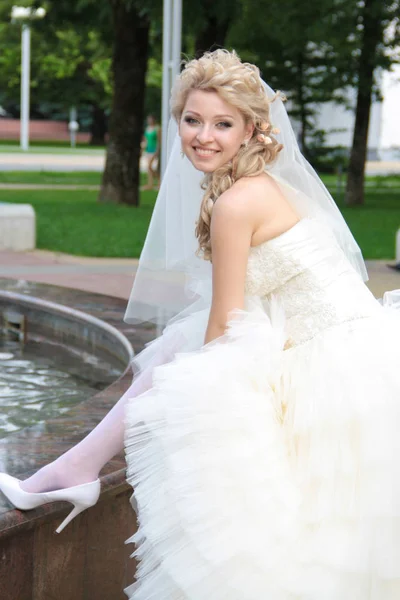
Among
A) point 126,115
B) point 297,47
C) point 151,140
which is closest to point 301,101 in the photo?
point 297,47

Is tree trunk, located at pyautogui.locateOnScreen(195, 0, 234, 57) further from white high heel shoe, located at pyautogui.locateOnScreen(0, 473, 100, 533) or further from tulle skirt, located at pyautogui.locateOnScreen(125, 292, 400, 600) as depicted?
tulle skirt, located at pyautogui.locateOnScreen(125, 292, 400, 600)

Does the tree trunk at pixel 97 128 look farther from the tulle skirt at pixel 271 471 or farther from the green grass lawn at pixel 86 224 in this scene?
the tulle skirt at pixel 271 471

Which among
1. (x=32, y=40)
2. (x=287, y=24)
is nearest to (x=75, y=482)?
(x=287, y=24)

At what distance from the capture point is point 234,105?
309 cm

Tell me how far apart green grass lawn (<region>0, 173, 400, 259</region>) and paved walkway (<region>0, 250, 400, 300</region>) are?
44cm

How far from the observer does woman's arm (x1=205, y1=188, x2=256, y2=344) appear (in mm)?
2941

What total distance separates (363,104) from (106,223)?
8272 millimetres

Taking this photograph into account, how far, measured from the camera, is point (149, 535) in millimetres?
2859

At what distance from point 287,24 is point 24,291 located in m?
13.0

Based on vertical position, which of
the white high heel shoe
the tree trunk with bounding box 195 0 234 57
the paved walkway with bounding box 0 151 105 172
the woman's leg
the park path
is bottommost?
the paved walkway with bounding box 0 151 105 172

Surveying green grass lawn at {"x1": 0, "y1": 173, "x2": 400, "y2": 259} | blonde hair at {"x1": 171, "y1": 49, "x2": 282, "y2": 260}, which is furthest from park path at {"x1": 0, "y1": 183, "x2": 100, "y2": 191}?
blonde hair at {"x1": 171, "y1": 49, "x2": 282, "y2": 260}

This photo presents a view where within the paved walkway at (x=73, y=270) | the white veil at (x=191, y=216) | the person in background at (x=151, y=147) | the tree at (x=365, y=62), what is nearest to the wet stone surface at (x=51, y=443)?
the white veil at (x=191, y=216)

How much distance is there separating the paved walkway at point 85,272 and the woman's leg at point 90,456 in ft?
17.4

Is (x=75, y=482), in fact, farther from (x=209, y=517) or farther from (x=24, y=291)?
(x=24, y=291)
